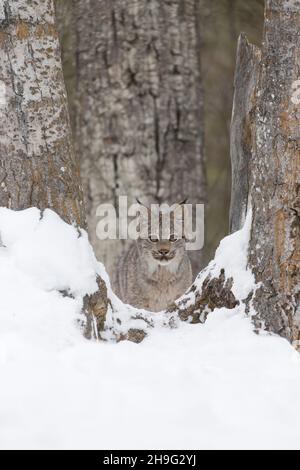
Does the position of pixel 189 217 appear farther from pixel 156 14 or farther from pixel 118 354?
pixel 118 354

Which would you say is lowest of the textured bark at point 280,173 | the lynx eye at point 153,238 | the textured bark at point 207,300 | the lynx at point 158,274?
the lynx at point 158,274

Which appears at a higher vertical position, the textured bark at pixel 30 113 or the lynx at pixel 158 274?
the textured bark at pixel 30 113

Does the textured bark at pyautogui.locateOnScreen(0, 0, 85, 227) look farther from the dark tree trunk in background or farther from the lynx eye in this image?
the lynx eye

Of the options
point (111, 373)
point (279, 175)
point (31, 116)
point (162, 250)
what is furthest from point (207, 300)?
point (162, 250)

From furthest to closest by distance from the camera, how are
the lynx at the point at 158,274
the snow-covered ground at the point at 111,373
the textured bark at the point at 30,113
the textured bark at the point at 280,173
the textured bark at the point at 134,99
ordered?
the textured bark at the point at 134,99 < the lynx at the point at 158,274 < the textured bark at the point at 30,113 < the textured bark at the point at 280,173 < the snow-covered ground at the point at 111,373

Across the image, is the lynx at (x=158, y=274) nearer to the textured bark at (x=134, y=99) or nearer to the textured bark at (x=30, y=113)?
the textured bark at (x=134, y=99)

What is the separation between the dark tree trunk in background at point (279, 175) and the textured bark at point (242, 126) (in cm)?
52

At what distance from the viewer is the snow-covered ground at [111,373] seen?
3.27 m

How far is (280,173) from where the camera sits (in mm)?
4129

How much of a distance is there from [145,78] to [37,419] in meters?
5.03

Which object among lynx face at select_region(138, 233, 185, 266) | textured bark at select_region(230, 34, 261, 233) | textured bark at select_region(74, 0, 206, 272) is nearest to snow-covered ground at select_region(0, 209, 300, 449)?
textured bark at select_region(230, 34, 261, 233)

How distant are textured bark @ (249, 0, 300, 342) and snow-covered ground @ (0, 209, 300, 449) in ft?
0.45

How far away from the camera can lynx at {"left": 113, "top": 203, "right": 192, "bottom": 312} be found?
674 cm

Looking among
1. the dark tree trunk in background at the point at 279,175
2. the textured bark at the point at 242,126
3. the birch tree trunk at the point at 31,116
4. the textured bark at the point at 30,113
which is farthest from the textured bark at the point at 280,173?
the textured bark at the point at 30,113
